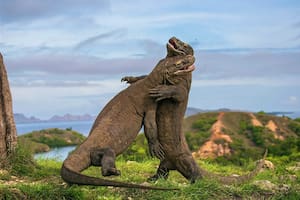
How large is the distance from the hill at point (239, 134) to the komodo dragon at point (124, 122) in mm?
10000

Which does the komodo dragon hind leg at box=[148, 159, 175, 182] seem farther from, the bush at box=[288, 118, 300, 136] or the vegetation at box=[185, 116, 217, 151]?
the bush at box=[288, 118, 300, 136]

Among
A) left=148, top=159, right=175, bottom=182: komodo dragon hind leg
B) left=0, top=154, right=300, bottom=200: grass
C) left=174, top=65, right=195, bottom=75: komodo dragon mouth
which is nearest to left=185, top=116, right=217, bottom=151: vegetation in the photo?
left=0, top=154, right=300, bottom=200: grass

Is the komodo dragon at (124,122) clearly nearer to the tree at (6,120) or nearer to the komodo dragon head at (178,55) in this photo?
the komodo dragon head at (178,55)

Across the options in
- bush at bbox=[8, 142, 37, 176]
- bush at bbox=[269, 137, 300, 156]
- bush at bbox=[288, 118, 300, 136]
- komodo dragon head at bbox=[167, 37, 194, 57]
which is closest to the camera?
komodo dragon head at bbox=[167, 37, 194, 57]

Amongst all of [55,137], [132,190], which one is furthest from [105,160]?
[55,137]

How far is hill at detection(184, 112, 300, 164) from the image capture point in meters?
18.9

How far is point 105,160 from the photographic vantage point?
7547mm

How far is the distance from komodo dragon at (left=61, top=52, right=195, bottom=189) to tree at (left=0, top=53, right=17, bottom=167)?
2867mm

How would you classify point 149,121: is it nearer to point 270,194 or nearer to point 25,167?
point 270,194

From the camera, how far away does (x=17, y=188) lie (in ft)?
26.4

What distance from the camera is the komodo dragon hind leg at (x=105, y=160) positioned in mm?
7402

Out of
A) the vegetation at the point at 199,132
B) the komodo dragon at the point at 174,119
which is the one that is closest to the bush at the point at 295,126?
the vegetation at the point at 199,132

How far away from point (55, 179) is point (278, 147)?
423 inches

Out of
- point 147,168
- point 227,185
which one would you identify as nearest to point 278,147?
point 147,168
